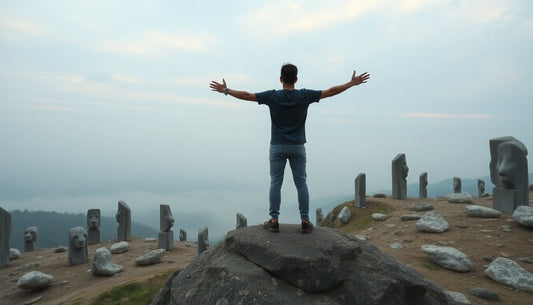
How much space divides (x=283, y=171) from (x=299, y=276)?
4.95ft

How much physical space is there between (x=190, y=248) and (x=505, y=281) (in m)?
12.5

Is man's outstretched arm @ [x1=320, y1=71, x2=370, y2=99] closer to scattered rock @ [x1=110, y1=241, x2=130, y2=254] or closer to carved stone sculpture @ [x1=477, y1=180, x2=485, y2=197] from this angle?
scattered rock @ [x1=110, y1=241, x2=130, y2=254]

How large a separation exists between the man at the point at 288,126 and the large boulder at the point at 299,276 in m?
0.49

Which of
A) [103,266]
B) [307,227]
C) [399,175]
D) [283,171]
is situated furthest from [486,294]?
[399,175]

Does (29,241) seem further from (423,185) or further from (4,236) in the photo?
(423,185)

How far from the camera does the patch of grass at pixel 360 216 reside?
13422 mm

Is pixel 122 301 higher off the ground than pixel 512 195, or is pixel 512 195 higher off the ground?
pixel 512 195

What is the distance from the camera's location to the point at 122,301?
25.3 feet

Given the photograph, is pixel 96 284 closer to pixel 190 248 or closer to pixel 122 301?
pixel 122 301

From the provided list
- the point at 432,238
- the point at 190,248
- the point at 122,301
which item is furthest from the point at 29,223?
the point at 432,238

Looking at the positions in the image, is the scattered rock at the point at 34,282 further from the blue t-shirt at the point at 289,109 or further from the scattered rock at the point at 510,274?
the scattered rock at the point at 510,274

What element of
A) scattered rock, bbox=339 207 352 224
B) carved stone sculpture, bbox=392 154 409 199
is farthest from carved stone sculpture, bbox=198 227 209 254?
carved stone sculpture, bbox=392 154 409 199

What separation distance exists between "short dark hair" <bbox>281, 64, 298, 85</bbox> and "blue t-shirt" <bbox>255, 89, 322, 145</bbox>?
0.58ft

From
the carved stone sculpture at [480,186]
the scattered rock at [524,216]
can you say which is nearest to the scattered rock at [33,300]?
the scattered rock at [524,216]
